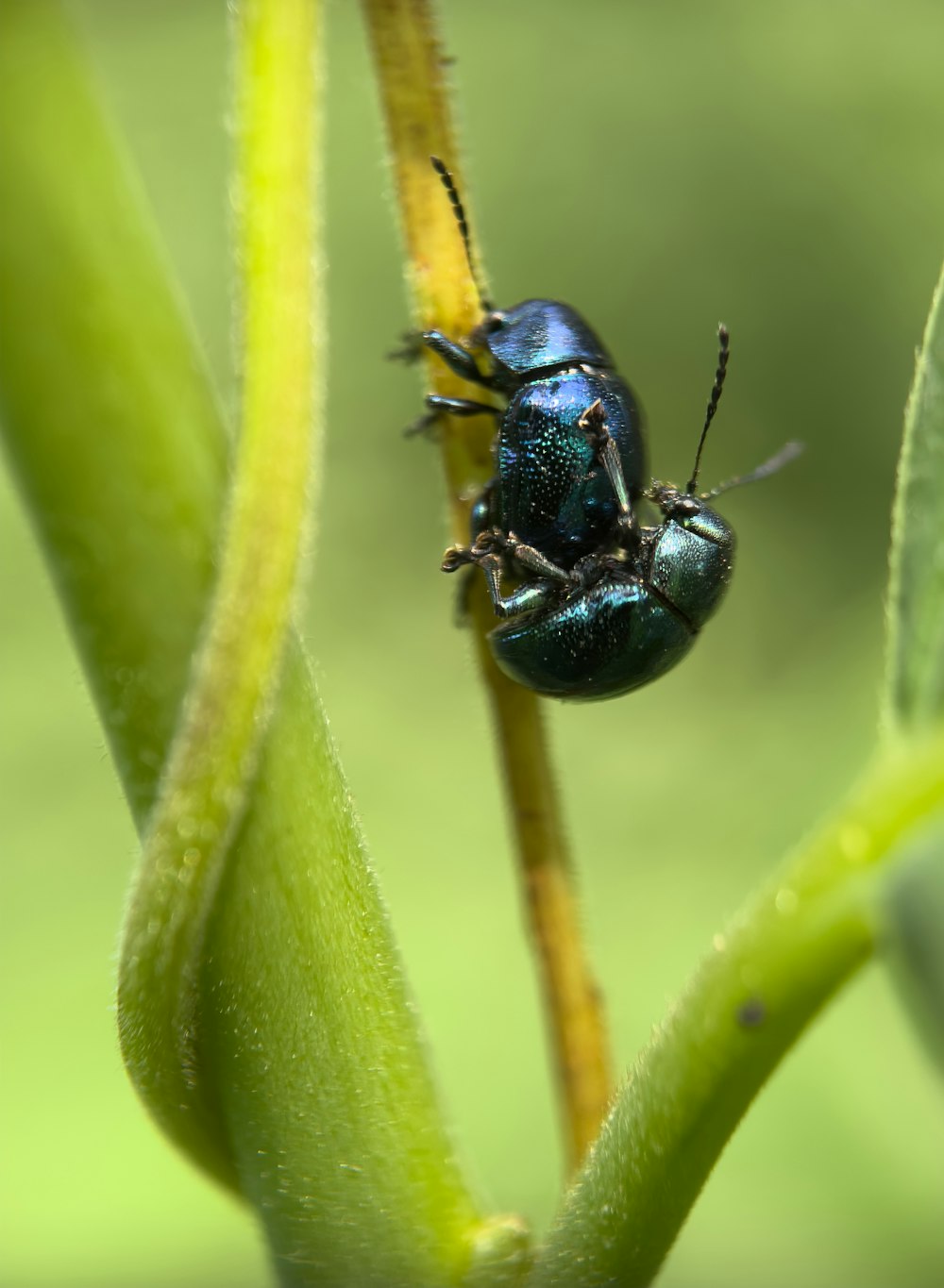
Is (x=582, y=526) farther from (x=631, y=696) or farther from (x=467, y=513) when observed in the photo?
(x=631, y=696)

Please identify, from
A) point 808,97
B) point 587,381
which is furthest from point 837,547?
point 587,381

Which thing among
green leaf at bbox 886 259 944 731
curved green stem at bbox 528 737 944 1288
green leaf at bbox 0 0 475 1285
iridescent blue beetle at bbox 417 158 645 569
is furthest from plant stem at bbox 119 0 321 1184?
iridescent blue beetle at bbox 417 158 645 569

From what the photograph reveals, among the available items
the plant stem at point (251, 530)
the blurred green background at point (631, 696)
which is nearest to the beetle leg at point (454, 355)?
the plant stem at point (251, 530)

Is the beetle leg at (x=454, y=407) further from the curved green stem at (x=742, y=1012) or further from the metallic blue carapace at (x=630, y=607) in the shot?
the curved green stem at (x=742, y=1012)

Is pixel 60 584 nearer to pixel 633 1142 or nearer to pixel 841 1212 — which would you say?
pixel 633 1142

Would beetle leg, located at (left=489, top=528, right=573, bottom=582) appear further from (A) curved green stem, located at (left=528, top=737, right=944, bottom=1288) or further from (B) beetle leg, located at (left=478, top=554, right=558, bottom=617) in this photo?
(A) curved green stem, located at (left=528, top=737, right=944, bottom=1288)

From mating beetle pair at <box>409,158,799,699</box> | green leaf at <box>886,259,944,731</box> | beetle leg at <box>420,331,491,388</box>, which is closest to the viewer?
green leaf at <box>886,259,944,731</box>
